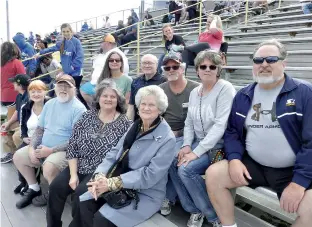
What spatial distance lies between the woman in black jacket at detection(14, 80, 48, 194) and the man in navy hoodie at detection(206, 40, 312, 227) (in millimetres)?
2333

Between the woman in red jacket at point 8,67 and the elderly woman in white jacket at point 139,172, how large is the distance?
327 cm

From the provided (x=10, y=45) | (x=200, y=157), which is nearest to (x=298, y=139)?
(x=200, y=157)

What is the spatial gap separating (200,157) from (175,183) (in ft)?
1.02

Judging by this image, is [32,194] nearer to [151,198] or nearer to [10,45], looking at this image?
[151,198]

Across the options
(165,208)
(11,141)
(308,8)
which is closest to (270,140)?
(165,208)

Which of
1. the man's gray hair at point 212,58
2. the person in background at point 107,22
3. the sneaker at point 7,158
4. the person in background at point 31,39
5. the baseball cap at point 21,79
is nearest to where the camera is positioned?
the man's gray hair at point 212,58

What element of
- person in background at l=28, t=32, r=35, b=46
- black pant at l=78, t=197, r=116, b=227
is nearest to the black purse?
black pant at l=78, t=197, r=116, b=227

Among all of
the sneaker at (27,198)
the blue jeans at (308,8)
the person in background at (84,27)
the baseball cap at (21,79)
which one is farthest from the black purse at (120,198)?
the person in background at (84,27)

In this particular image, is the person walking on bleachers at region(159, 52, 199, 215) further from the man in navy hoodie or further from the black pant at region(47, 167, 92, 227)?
the black pant at region(47, 167, 92, 227)

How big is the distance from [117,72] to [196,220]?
7.02 ft

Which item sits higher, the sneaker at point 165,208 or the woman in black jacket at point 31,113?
the woman in black jacket at point 31,113

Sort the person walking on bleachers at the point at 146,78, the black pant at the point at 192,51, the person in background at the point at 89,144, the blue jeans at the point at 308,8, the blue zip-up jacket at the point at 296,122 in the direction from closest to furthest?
the blue zip-up jacket at the point at 296,122, the person in background at the point at 89,144, the person walking on bleachers at the point at 146,78, the black pant at the point at 192,51, the blue jeans at the point at 308,8

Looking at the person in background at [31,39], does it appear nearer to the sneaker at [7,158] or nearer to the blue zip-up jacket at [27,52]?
the blue zip-up jacket at [27,52]

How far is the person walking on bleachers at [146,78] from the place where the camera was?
129 inches
